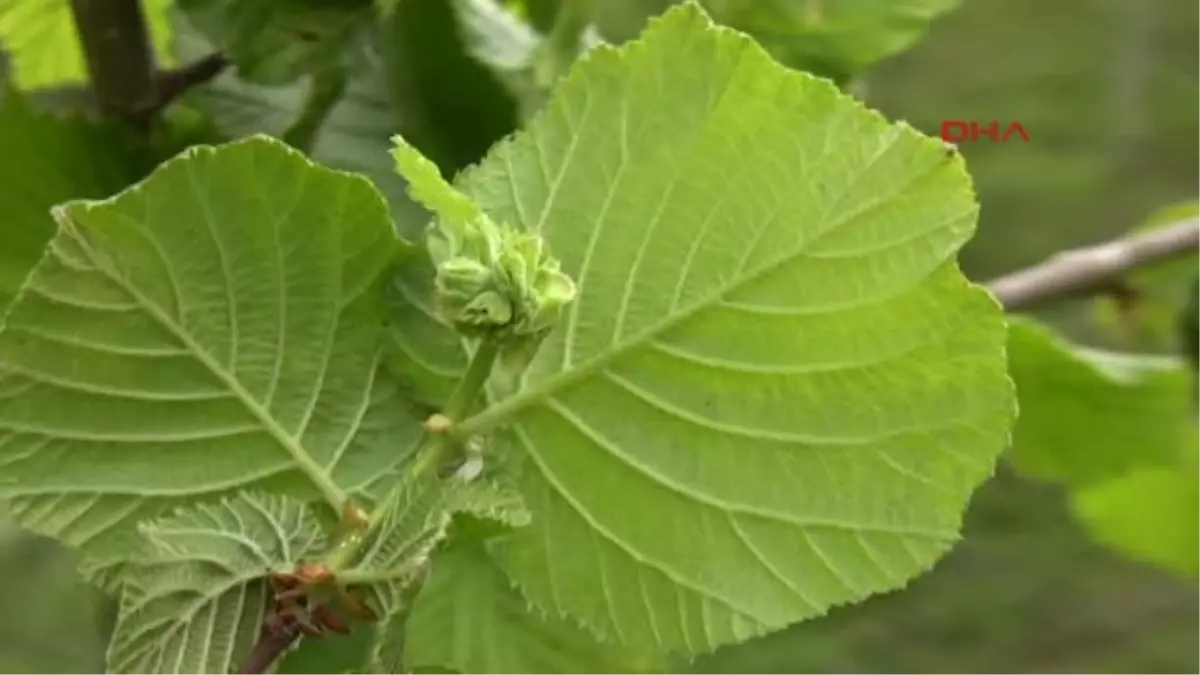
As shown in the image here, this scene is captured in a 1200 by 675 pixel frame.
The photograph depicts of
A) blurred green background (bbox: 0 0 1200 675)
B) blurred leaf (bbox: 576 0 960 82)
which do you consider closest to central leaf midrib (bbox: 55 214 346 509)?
blurred leaf (bbox: 576 0 960 82)

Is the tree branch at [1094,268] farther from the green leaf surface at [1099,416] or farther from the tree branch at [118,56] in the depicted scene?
the tree branch at [118,56]

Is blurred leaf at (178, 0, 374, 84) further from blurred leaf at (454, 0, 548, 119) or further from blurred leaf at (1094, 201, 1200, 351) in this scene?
blurred leaf at (1094, 201, 1200, 351)

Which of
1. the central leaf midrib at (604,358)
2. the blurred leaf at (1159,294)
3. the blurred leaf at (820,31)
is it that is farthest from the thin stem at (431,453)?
the blurred leaf at (1159,294)

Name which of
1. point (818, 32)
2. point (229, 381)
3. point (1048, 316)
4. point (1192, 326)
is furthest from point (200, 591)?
point (1048, 316)

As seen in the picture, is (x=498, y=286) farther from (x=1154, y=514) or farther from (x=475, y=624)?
(x=1154, y=514)

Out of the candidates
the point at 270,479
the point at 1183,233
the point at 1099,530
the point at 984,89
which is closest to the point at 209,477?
the point at 270,479
